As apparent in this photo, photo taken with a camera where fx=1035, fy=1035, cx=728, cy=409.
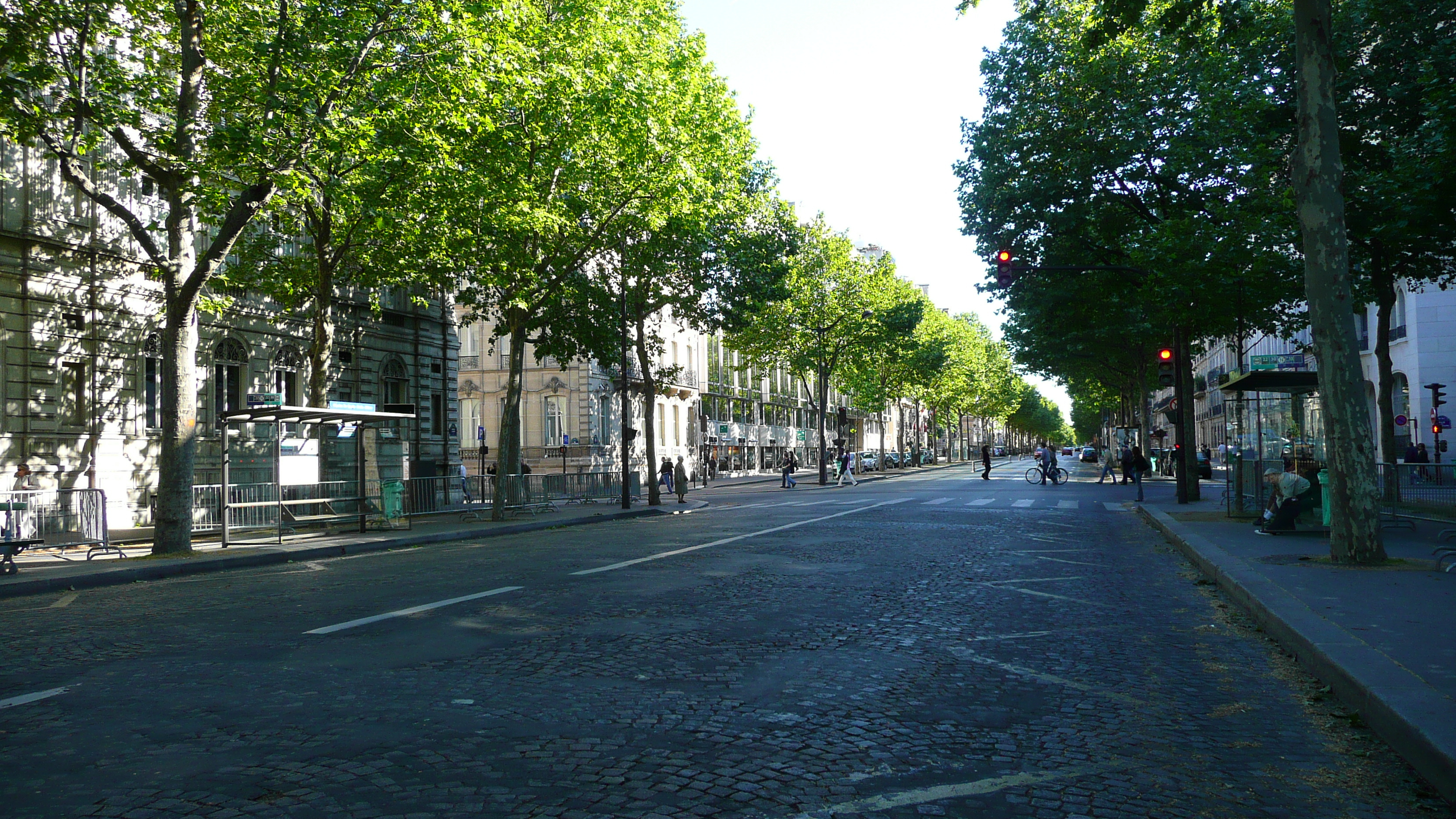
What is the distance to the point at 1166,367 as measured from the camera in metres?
23.1

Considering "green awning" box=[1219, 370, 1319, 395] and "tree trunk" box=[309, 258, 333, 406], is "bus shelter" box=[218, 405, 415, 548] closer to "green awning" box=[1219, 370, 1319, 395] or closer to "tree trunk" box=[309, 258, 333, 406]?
"tree trunk" box=[309, 258, 333, 406]

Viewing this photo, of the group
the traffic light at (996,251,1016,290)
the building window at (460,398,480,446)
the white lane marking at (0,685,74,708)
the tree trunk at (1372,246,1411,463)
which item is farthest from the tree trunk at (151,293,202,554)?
the building window at (460,398,480,446)

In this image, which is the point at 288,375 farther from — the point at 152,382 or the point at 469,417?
the point at 469,417

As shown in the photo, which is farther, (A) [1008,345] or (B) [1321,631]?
(A) [1008,345]

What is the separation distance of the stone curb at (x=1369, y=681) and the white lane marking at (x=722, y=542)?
21.1 ft

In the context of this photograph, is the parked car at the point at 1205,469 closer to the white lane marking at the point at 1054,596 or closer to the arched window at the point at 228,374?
the arched window at the point at 228,374

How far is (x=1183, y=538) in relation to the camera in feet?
47.0

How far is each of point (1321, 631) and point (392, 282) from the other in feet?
64.9

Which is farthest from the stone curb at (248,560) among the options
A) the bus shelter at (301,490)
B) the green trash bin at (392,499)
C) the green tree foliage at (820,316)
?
the green tree foliage at (820,316)

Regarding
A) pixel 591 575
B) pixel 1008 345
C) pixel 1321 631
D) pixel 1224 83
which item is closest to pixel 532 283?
pixel 591 575

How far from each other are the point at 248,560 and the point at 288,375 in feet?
43.8

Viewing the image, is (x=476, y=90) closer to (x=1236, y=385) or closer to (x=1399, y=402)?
(x=1236, y=385)

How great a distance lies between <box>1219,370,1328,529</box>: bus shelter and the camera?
1563cm

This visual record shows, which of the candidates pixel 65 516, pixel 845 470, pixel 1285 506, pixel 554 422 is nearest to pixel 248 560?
pixel 65 516
